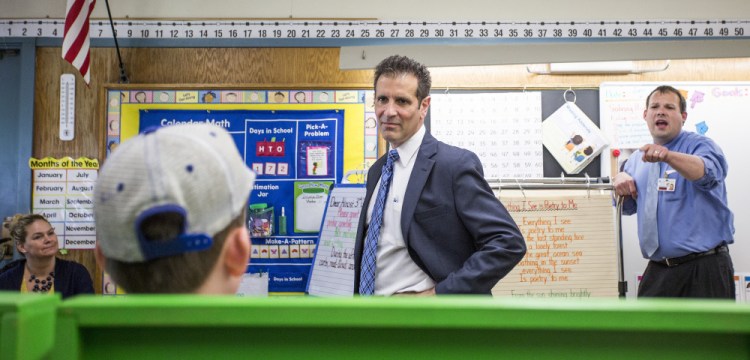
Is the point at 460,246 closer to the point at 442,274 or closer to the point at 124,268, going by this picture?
the point at 442,274

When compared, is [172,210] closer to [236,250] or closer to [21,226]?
[236,250]

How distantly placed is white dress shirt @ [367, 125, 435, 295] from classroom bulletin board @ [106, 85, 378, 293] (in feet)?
5.41

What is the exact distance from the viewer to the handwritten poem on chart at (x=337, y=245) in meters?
3.01

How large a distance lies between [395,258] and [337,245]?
1.25 m

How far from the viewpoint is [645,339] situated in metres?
0.57

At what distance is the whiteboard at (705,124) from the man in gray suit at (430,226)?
6.66 ft

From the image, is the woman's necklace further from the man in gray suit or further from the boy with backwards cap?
the boy with backwards cap

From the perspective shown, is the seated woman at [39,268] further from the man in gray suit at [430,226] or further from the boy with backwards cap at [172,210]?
the boy with backwards cap at [172,210]

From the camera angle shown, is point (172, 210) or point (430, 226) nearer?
point (172, 210)

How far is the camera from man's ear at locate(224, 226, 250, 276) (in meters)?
0.75

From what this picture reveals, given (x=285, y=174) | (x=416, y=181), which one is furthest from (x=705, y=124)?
(x=285, y=174)

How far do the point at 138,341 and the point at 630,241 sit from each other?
3.48 meters

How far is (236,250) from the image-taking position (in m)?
0.75

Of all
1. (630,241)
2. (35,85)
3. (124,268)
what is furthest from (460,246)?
(35,85)
